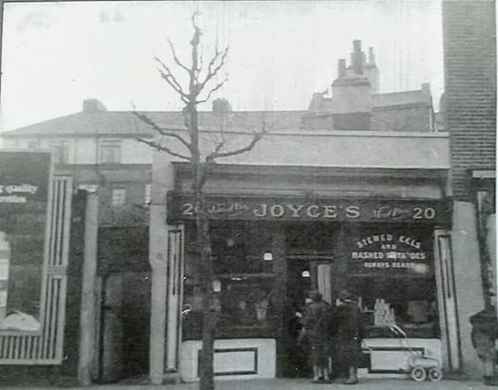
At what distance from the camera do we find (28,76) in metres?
5.54

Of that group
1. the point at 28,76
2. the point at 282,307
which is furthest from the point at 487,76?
the point at 28,76

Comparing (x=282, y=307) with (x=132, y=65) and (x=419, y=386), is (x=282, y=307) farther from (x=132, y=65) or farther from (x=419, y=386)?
(x=132, y=65)

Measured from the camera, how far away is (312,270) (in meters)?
5.88

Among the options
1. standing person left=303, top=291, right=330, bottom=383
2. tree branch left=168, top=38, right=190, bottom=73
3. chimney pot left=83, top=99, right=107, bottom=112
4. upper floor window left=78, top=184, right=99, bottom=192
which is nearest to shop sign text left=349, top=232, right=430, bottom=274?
standing person left=303, top=291, right=330, bottom=383

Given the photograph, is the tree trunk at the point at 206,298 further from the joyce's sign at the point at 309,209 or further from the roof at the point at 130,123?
the roof at the point at 130,123

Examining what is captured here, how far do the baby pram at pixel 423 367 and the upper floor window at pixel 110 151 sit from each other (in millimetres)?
2548

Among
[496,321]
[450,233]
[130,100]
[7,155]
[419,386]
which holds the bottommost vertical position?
[419,386]

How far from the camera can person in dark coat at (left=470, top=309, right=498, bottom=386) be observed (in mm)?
5457

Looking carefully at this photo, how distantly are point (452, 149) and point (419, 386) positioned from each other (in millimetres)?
1754

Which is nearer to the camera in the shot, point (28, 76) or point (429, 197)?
point (28, 76)

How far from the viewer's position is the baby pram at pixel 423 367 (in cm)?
566

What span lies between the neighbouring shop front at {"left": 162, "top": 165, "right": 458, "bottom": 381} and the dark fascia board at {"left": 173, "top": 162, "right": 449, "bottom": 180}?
14 centimetres

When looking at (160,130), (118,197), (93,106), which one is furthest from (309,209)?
(93,106)

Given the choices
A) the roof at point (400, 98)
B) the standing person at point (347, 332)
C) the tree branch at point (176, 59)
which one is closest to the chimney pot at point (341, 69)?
the roof at point (400, 98)
